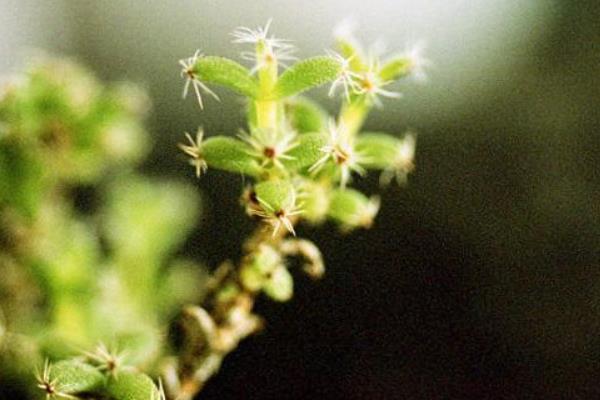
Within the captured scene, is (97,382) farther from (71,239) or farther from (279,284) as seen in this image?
(71,239)

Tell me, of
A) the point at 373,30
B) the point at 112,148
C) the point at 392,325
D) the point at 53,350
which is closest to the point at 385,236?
the point at 392,325

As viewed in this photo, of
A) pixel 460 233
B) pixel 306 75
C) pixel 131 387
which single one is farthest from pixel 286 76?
pixel 460 233

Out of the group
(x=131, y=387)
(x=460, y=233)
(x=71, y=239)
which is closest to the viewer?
(x=131, y=387)

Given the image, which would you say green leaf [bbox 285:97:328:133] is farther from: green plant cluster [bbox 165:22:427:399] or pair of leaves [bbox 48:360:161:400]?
pair of leaves [bbox 48:360:161:400]

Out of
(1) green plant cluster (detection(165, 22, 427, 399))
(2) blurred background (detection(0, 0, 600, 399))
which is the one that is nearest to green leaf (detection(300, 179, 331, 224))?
(1) green plant cluster (detection(165, 22, 427, 399))

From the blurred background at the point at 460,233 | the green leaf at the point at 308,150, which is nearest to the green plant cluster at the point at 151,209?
the green leaf at the point at 308,150

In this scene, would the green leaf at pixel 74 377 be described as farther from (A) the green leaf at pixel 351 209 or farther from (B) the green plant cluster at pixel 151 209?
(A) the green leaf at pixel 351 209
